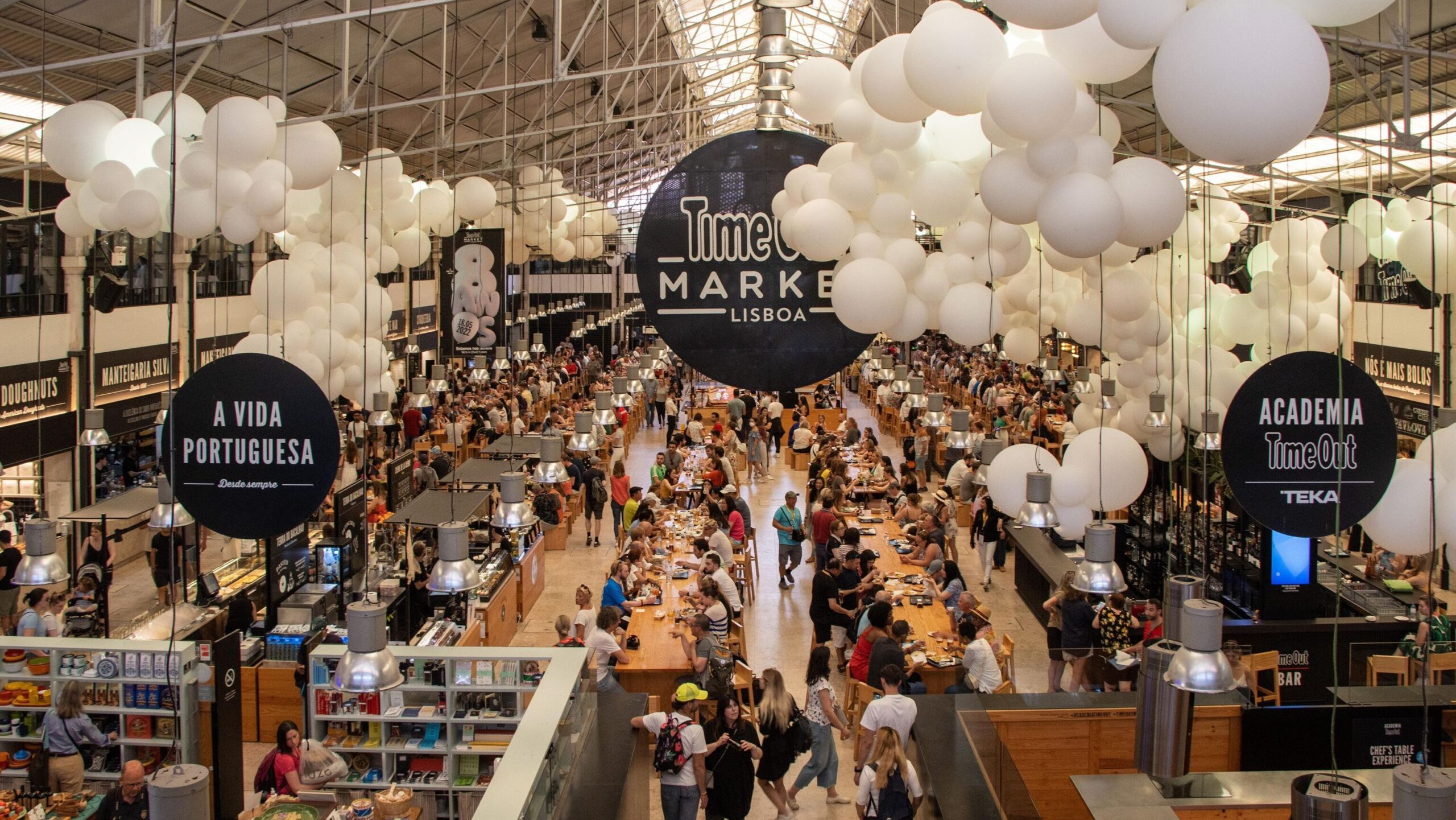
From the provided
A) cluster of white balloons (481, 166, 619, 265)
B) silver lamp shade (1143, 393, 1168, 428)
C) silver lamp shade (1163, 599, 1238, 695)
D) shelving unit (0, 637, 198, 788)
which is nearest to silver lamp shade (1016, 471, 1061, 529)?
silver lamp shade (1163, 599, 1238, 695)

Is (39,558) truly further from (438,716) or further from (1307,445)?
(1307,445)

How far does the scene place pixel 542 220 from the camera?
1625 centimetres

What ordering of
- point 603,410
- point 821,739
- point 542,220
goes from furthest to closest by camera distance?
1. point 542,220
2. point 603,410
3. point 821,739

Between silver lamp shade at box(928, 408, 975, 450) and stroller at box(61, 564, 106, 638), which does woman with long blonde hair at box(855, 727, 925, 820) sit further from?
stroller at box(61, 564, 106, 638)

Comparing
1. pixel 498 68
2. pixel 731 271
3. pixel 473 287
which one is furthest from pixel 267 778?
pixel 498 68

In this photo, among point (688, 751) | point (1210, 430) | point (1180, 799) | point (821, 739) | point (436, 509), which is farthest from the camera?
point (436, 509)

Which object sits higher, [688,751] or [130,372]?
[130,372]

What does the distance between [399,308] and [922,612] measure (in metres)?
17.5

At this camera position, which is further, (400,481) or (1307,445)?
(400,481)

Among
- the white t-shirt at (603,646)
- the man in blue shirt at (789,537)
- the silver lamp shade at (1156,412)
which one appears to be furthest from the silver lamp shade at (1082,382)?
the white t-shirt at (603,646)

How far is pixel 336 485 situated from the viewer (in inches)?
588

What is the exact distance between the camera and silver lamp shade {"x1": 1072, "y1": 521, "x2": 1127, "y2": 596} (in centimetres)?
679

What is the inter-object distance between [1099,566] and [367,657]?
394 cm

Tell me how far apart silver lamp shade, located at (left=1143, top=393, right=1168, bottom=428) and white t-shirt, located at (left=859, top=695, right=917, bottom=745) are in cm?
246
